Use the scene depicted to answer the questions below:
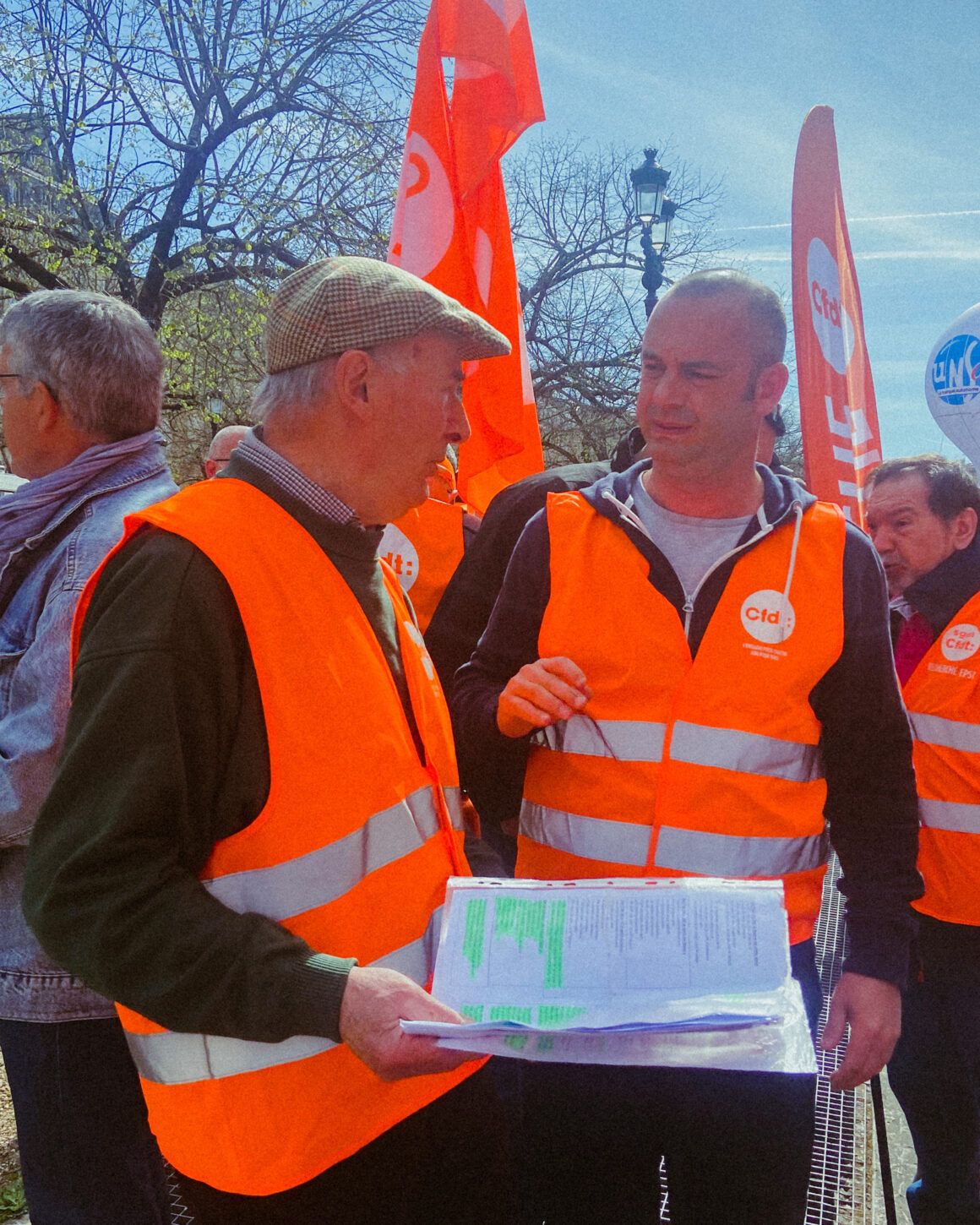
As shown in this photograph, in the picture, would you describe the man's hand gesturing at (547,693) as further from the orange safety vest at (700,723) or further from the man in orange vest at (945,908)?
the man in orange vest at (945,908)

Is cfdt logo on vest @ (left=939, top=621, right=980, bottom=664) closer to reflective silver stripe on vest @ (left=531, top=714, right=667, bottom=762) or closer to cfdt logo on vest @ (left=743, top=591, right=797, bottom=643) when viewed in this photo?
cfdt logo on vest @ (left=743, top=591, right=797, bottom=643)

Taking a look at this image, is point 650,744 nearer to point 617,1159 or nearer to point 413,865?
point 413,865

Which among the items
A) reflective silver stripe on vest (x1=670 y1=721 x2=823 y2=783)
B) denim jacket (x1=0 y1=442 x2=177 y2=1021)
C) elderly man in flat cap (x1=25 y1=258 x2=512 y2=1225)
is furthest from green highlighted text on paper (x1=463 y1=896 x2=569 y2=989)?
denim jacket (x1=0 y1=442 x2=177 y2=1021)

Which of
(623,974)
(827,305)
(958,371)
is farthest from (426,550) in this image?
(958,371)

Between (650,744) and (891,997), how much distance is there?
620 mm

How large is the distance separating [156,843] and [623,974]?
0.61m

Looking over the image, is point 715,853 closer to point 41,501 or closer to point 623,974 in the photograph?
point 623,974

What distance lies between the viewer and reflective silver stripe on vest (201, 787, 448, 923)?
48.8 inches

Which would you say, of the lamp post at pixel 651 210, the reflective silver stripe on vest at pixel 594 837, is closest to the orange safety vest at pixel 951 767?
the reflective silver stripe on vest at pixel 594 837

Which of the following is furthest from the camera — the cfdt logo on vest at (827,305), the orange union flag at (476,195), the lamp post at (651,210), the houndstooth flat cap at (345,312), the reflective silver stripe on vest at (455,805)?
the lamp post at (651,210)

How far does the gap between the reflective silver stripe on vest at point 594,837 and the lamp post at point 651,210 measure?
7585mm

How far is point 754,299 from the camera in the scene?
1.92m

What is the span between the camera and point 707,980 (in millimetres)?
1214

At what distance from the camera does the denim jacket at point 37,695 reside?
166 centimetres
